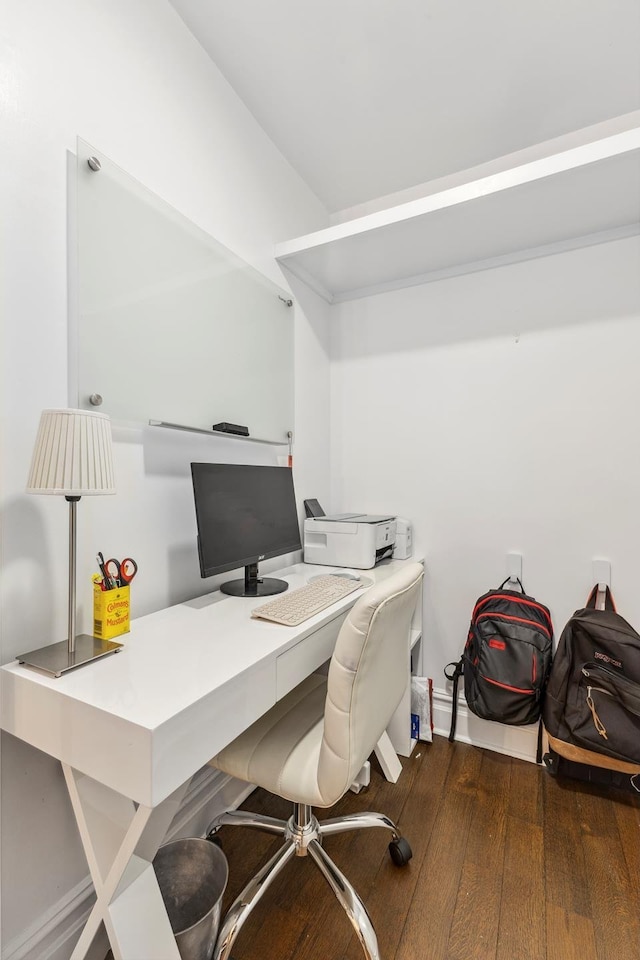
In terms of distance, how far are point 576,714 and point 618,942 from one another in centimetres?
62

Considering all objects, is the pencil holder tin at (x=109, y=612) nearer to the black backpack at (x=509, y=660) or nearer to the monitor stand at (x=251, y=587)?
the monitor stand at (x=251, y=587)

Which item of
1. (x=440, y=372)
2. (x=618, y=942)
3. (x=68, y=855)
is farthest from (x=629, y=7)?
(x=68, y=855)

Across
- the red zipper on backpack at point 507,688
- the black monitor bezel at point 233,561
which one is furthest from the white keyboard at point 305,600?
the red zipper on backpack at point 507,688

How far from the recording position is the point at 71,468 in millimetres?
895

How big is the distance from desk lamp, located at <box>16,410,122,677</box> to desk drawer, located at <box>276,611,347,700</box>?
420 millimetres

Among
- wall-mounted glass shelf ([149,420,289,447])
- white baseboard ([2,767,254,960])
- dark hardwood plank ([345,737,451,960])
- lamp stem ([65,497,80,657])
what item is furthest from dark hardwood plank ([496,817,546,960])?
wall-mounted glass shelf ([149,420,289,447])

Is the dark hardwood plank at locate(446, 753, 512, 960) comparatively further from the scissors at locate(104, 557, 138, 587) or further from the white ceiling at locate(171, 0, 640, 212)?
the white ceiling at locate(171, 0, 640, 212)

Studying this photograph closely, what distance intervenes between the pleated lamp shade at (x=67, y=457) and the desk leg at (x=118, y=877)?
1.83ft

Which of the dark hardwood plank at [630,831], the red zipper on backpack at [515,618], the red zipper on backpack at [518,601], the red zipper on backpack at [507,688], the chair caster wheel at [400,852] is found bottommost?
the dark hardwood plank at [630,831]

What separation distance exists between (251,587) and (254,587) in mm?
11

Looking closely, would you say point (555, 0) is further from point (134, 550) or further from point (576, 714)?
point (576, 714)

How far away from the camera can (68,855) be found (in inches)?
42.4

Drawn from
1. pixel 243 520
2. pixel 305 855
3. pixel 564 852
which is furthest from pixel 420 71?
pixel 564 852

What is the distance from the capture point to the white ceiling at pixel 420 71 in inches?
56.5
